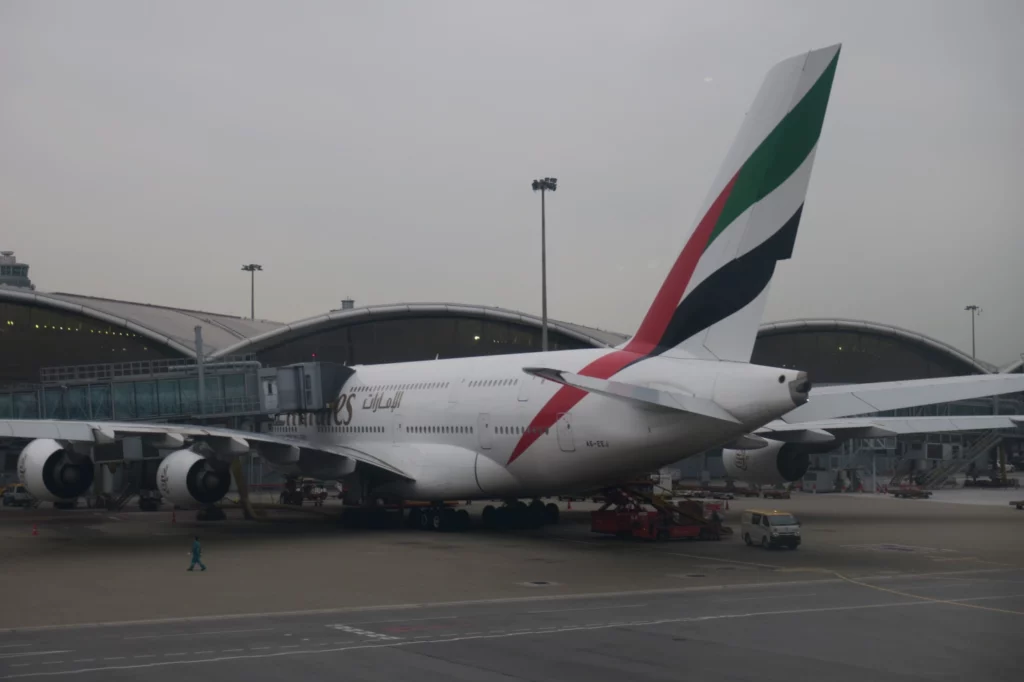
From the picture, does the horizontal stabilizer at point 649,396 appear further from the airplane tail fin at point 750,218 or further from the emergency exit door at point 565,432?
the emergency exit door at point 565,432

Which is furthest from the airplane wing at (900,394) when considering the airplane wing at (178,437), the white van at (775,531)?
the airplane wing at (178,437)

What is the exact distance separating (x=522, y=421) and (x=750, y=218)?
27.5ft

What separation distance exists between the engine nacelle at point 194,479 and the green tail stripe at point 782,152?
50.3ft

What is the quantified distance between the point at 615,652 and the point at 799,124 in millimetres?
12951

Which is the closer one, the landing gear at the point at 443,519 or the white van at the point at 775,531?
the white van at the point at 775,531

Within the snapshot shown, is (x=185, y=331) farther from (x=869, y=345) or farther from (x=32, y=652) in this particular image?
(x=32, y=652)

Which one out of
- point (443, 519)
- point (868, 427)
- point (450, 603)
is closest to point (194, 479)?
point (443, 519)

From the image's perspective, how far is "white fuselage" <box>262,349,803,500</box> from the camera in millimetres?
23141

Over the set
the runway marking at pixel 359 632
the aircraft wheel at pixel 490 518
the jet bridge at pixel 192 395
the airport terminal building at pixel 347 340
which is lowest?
the runway marking at pixel 359 632

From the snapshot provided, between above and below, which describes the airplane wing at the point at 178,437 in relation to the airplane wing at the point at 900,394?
below

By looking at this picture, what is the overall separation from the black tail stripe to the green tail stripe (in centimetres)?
88

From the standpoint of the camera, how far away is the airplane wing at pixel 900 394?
62.5 ft

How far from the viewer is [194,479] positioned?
96.1 feet

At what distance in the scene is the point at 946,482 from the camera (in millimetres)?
59812
